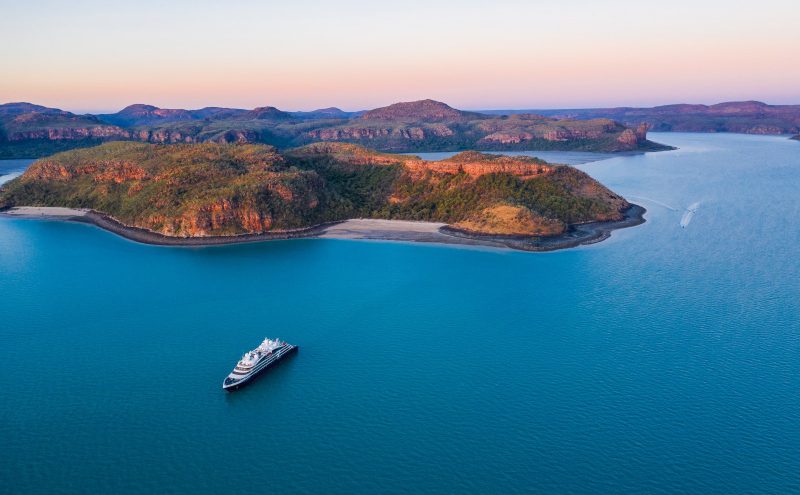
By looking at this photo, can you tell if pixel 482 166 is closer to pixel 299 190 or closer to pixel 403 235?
pixel 403 235

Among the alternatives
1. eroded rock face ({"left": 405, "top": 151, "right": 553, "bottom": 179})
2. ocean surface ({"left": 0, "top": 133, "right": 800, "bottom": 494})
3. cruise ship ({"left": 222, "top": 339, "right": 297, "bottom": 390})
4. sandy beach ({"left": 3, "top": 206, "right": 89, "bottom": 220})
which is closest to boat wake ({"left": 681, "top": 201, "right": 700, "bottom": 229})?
ocean surface ({"left": 0, "top": 133, "right": 800, "bottom": 494})

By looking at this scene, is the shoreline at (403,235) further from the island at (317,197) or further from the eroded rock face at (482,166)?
the eroded rock face at (482,166)

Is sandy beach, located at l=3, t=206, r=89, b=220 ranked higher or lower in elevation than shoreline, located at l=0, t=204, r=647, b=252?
higher

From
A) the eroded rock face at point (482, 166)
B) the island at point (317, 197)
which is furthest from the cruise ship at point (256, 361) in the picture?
the eroded rock face at point (482, 166)

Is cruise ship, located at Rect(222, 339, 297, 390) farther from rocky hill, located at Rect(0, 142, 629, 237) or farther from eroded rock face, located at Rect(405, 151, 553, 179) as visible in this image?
eroded rock face, located at Rect(405, 151, 553, 179)

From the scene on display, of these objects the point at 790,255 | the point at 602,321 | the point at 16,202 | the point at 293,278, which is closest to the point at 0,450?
the point at 293,278

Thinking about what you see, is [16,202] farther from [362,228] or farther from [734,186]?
[734,186]

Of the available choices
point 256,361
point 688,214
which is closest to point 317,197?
point 256,361

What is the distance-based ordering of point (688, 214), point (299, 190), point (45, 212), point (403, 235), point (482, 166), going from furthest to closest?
point (45, 212), point (482, 166), point (688, 214), point (299, 190), point (403, 235)
